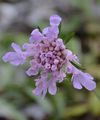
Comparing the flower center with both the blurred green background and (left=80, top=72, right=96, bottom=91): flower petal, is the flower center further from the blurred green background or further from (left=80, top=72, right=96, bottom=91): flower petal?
the blurred green background

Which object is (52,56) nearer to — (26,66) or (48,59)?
(48,59)

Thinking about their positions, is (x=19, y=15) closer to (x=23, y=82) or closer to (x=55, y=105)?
(x=23, y=82)

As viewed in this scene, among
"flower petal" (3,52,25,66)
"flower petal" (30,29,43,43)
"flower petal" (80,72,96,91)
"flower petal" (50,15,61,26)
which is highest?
"flower petal" (50,15,61,26)

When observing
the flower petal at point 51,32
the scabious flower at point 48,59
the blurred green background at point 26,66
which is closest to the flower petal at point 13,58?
the scabious flower at point 48,59

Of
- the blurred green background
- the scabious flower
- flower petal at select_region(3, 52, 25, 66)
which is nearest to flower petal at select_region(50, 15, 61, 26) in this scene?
the scabious flower

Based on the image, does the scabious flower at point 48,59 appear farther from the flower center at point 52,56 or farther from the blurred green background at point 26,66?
the blurred green background at point 26,66

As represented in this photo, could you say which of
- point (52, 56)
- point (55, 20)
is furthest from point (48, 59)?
point (55, 20)
